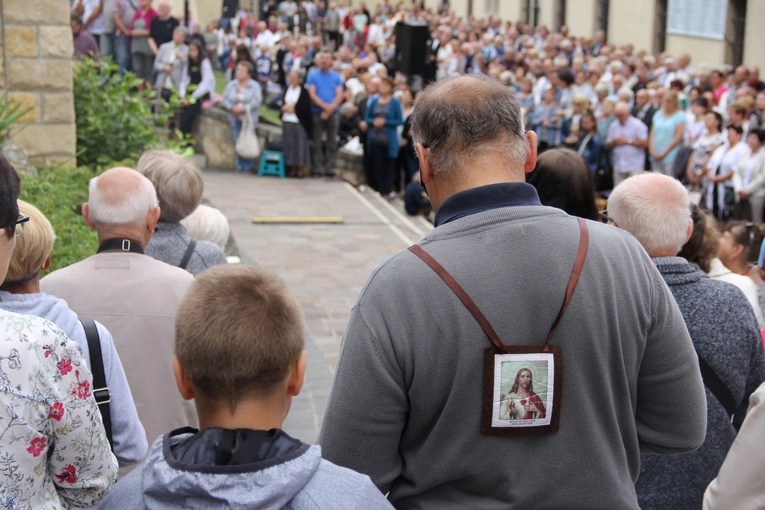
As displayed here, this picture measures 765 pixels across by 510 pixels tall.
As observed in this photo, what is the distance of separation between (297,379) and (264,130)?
1663 cm

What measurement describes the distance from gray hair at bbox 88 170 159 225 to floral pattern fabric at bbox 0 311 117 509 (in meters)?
1.50

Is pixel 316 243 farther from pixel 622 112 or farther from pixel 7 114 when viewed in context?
pixel 622 112

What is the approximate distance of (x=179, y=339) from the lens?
2.03 m

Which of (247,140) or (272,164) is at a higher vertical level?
(247,140)

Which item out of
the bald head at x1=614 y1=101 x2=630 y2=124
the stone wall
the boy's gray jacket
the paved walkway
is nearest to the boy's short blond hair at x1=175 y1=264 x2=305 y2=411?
the boy's gray jacket

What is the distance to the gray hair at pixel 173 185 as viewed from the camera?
440 cm

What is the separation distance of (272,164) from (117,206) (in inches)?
569

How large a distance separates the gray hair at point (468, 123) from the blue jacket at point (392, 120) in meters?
14.4

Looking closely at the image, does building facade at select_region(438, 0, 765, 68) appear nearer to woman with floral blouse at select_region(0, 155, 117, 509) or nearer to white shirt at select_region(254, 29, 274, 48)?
white shirt at select_region(254, 29, 274, 48)

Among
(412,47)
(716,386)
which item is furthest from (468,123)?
(412,47)

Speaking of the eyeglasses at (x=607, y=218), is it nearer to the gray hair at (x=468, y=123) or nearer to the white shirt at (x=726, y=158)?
the gray hair at (x=468, y=123)

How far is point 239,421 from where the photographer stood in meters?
1.96

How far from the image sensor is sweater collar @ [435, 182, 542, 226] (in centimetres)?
243

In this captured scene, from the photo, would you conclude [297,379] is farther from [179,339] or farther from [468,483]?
[468,483]
